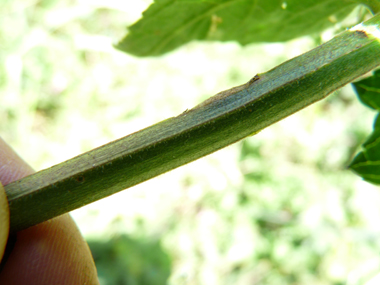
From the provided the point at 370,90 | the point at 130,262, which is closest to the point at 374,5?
the point at 370,90

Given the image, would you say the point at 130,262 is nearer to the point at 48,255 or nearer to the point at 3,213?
the point at 48,255

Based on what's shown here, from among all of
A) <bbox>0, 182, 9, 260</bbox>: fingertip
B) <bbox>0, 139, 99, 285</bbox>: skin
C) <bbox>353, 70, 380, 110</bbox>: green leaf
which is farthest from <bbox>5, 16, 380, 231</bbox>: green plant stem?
<bbox>0, 139, 99, 285</bbox>: skin

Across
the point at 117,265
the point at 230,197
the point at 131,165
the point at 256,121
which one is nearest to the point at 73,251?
the point at 131,165

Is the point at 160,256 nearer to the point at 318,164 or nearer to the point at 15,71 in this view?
the point at 318,164

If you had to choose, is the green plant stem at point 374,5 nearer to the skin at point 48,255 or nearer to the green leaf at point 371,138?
the green leaf at point 371,138

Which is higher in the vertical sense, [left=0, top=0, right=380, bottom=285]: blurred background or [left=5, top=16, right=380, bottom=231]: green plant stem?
[left=5, top=16, right=380, bottom=231]: green plant stem

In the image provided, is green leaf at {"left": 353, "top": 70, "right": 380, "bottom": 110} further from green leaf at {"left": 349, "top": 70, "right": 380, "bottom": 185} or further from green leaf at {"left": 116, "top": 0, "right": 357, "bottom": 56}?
green leaf at {"left": 116, "top": 0, "right": 357, "bottom": 56}
